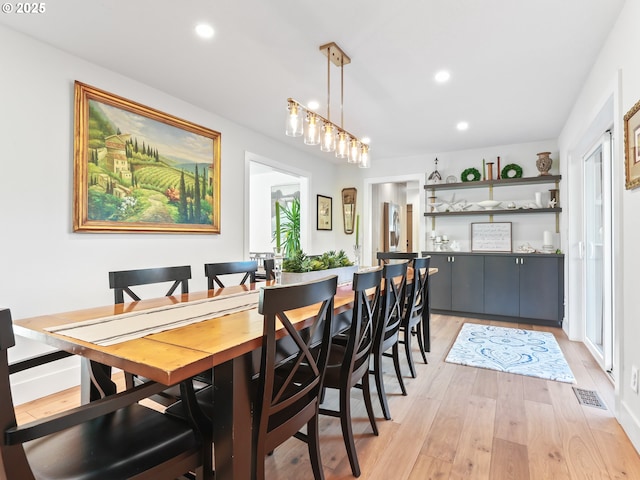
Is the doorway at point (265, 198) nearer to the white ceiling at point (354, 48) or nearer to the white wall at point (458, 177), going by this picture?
the white wall at point (458, 177)

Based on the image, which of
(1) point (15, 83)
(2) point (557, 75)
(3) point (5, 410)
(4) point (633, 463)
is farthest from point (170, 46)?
(4) point (633, 463)

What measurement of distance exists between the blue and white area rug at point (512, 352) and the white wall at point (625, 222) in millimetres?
778

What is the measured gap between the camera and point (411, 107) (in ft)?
11.6

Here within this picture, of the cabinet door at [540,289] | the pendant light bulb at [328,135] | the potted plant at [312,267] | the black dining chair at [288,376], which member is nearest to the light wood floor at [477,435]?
the black dining chair at [288,376]

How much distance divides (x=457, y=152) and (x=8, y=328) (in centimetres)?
553

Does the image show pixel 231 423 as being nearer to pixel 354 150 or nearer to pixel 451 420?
pixel 451 420

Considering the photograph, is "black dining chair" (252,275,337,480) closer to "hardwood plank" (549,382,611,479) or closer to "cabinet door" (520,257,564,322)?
"hardwood plank" (549,382,611,479)

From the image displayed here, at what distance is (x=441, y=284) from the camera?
16.3 ft

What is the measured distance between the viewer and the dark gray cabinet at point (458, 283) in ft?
15.5

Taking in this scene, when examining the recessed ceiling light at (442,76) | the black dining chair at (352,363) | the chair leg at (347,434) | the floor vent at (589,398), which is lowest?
the floor vent at (589,398)

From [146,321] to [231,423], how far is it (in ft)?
1.98

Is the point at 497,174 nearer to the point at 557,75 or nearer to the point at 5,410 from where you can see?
the point at 557,75

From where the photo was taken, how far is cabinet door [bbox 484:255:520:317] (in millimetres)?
4496

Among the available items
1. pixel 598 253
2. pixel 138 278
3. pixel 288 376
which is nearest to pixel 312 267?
pixel 288 376
